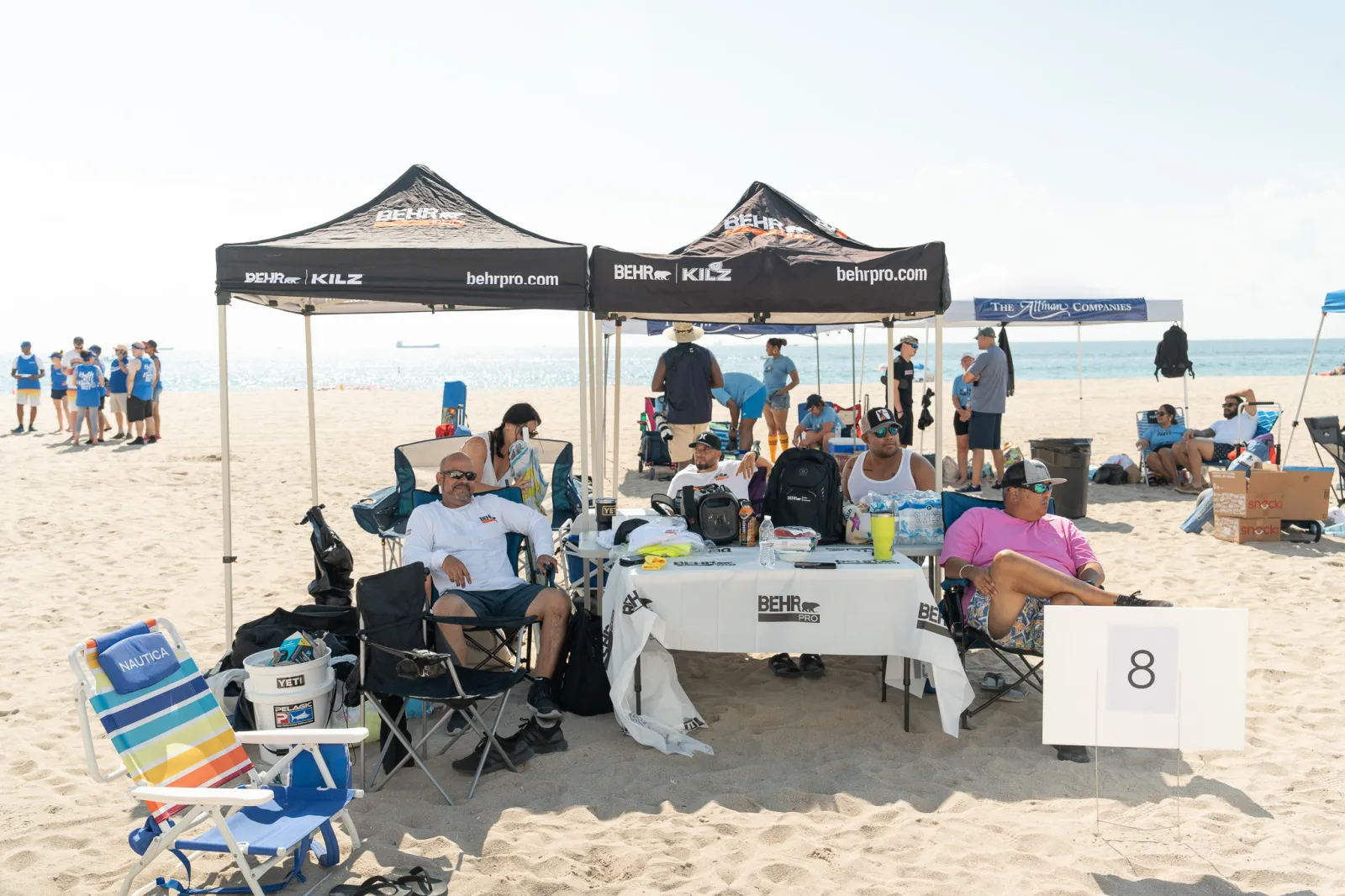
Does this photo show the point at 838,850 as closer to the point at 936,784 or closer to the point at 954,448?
the point at 936,784

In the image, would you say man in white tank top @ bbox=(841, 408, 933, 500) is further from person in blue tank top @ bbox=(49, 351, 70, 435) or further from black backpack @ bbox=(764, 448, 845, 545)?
person in blue tank top @ bbox=(49, 351, 70, 435)

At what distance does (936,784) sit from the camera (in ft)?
11.6

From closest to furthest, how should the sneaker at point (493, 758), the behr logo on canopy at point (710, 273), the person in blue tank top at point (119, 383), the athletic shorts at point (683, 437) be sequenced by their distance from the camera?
1. the sneaker at point (493, 758)
2. the behr logo on canopy at point (710, 273)
3. the athletic shorts at point (683, 437)
4. the person in blue tank top at point (119, 383)

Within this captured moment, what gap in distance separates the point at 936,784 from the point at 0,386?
227ft

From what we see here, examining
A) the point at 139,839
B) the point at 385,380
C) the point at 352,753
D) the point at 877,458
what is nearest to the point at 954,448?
the point at 877,458

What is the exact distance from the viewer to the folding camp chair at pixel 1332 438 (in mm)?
8422

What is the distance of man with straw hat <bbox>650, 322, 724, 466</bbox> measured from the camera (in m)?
8.71

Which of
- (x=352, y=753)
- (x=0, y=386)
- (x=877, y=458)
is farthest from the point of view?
(x=0, y=386)

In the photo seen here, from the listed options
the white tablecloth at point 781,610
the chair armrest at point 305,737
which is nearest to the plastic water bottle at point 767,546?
the white tablecloth at point 781,610

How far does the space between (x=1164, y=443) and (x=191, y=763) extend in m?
9.97

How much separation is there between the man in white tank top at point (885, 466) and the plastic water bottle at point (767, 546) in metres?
0.97

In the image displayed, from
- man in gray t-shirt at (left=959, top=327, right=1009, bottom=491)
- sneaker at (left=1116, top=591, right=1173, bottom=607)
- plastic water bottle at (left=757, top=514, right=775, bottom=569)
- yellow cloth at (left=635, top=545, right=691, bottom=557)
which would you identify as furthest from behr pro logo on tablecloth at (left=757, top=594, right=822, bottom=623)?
man in gray t-shirt at (left=959, top=327, right=1009, bottom=491)

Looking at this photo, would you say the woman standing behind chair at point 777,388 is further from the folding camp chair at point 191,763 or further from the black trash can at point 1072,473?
the folding camp chair at point 191,763

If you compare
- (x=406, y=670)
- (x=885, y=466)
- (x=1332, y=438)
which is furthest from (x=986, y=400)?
(x=406, y=670)
